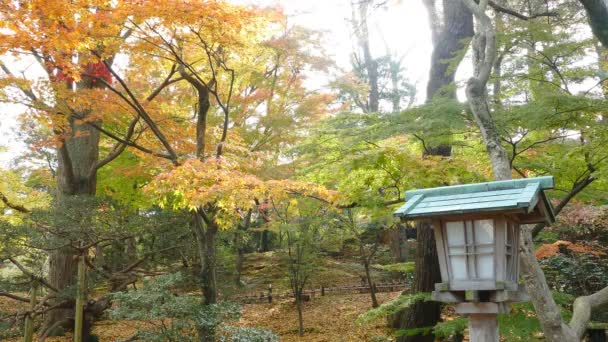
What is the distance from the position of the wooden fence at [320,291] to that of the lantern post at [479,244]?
10.4 m

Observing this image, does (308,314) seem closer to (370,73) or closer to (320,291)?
(320,291)

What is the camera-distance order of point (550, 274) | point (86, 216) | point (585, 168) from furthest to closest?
1. point (550, 274)
2. point (86, 216)
3. point (585, 168)

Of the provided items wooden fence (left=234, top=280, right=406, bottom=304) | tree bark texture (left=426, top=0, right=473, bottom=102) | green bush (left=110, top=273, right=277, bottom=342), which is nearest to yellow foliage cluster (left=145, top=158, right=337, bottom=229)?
green bush (left=110, top=273, right=277, bottom=342)

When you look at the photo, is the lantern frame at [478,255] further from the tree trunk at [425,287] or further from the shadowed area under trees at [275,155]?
the tree trunk at [425,287]

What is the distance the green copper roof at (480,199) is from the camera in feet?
9.18

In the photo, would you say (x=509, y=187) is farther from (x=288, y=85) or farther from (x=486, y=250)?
(x=288, y=85)

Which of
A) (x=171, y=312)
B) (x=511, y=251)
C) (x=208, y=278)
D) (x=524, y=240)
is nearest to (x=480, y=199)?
(x=511, y=251)

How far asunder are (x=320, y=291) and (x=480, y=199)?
1134 centimetres

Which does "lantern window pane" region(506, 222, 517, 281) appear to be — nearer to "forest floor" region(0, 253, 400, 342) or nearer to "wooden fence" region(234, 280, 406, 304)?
"forest floor" region(0, 253, 400, 342)

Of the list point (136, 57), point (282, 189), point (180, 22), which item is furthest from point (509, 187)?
point (136, 57)

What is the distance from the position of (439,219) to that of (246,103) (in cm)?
808

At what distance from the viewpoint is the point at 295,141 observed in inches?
426

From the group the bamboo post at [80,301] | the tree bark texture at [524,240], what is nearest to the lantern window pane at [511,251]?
the tree bark texture at [524,240]

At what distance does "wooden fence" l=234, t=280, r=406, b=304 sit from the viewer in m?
13.4
